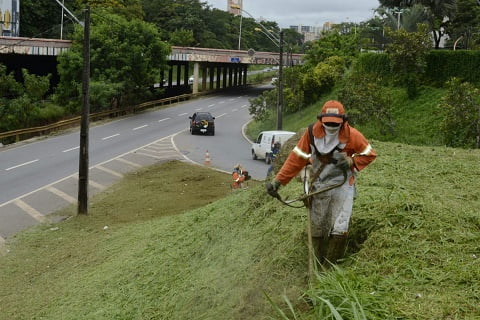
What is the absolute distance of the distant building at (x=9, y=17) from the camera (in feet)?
169

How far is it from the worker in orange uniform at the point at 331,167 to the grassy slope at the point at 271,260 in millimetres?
360

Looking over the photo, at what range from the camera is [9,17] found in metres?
52.5

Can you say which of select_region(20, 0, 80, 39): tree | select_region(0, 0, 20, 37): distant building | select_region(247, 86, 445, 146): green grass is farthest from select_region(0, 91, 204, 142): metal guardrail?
select_region(247, 86, 445, 146): green grass

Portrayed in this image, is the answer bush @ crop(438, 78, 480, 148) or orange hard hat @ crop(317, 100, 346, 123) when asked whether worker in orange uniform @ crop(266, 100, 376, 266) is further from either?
bush @ crop(438, 78, 480, 148)

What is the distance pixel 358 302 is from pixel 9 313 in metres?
7.45

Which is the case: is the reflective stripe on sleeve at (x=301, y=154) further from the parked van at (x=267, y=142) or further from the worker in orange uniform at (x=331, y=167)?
the parked van at (x=267, y=142)

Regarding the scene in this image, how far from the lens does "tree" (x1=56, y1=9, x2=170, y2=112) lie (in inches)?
1710

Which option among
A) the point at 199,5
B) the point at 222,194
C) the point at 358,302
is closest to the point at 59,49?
the point at 222,194

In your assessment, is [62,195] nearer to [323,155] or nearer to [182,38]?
[323,155]

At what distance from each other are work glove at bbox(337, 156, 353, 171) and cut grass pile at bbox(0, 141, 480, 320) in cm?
89

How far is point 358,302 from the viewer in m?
4.71

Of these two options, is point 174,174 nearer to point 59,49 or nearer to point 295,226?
point 295,226

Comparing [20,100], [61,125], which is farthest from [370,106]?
[20,100]

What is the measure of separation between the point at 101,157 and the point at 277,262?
24633 millimetres
